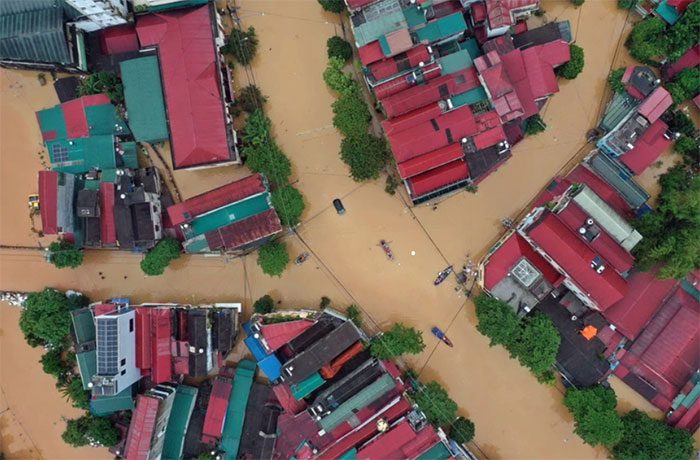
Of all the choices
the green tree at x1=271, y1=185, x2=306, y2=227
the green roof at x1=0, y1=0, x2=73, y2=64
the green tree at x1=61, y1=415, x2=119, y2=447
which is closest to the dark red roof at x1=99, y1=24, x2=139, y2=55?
the green roof at x1=0, y1=0, x2=73, y2=64

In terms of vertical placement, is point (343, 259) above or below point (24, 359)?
below

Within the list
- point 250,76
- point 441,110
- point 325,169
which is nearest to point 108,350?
point 325,169

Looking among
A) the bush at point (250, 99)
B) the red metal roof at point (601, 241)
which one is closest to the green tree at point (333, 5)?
the bush at point (250, 99)

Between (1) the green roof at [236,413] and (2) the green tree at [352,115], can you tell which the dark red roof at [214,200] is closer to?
(2) the green tree at [352,115]

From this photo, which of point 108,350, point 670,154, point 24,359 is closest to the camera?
point 108,350

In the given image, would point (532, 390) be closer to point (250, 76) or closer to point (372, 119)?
point (372, 119)

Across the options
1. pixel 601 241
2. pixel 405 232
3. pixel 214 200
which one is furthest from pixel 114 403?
pixel 601 241

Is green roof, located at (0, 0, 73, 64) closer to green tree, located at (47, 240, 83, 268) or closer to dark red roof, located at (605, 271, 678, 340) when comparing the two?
green tree, located at (47, 240, 83, 268)

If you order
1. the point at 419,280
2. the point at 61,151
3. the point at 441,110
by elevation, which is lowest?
the point at 419,280
